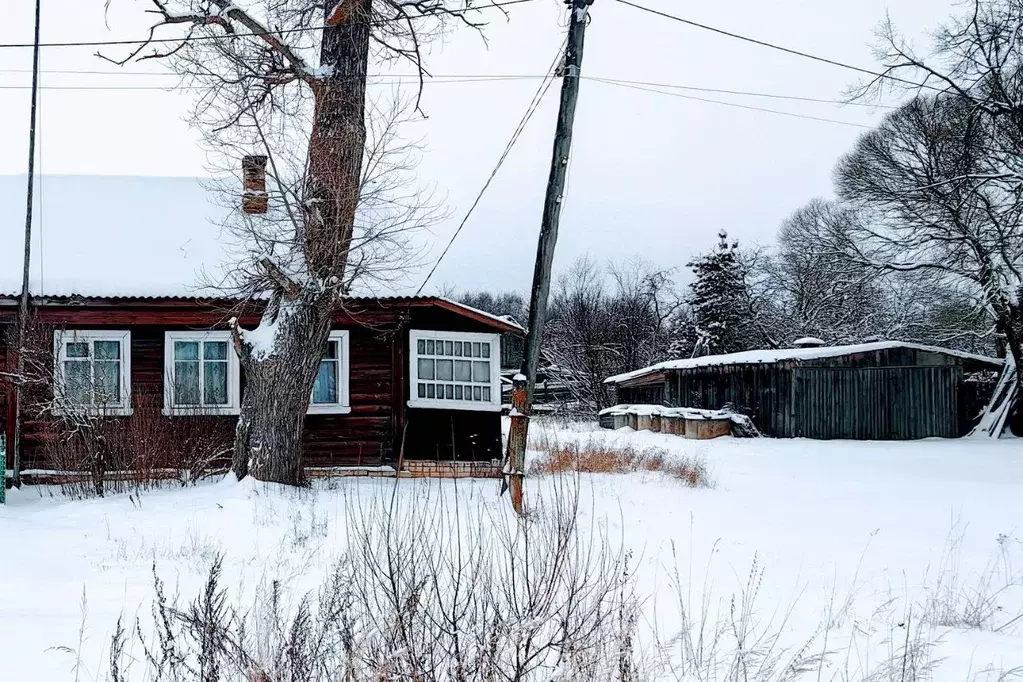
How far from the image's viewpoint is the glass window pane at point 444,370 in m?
15.4

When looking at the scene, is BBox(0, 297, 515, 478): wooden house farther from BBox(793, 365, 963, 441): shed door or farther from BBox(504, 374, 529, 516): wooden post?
BBox(793, 365, 963, 441): shed door

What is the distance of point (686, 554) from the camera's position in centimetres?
824

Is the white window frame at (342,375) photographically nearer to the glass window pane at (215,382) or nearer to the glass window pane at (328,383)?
the glass window pane at (328,383)

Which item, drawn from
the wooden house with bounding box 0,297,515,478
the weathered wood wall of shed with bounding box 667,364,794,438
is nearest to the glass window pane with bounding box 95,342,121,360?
the wooden house with bounding box 0,297,515,478

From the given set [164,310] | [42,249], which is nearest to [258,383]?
[164,310]

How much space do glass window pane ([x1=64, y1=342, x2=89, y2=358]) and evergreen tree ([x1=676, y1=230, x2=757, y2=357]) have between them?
30304mm

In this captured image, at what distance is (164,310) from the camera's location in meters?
14.2

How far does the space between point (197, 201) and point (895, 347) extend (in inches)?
694

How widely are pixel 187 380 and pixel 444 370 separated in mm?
4203

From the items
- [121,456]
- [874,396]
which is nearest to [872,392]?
[874,396]

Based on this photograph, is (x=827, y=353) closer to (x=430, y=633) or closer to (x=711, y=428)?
(x=711, y=428)

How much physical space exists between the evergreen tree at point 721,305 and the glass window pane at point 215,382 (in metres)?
28.9

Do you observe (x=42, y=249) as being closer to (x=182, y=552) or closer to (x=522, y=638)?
(x=182, y=552)

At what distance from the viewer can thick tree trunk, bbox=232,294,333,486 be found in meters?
11.6
